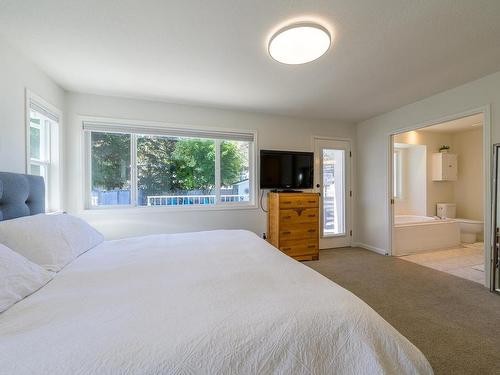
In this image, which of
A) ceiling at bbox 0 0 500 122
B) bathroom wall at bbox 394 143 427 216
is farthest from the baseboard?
ceiling at bbox 0 0 500 122

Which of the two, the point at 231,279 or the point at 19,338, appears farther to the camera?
the point at 231,279

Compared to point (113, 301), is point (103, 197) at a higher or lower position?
higher

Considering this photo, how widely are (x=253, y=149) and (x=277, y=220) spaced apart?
3.96 ft

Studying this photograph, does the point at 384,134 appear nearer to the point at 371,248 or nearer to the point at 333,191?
the point at 333,191

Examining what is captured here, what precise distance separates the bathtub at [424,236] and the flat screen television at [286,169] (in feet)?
5.62

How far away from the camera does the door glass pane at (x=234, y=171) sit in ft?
11.9

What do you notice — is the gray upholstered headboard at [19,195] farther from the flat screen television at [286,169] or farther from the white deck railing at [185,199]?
the flat screen television at [286,169]

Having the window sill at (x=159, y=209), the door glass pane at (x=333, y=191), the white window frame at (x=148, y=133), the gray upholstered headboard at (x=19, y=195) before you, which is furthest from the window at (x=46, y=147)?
the door glass pane at (x=333, y=191)

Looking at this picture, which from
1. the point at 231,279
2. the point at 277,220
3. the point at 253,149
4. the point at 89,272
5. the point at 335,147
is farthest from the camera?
the point at 335,147

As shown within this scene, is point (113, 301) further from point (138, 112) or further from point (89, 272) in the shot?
point (138, 112)

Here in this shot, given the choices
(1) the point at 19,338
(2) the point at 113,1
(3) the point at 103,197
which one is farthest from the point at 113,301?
(3) the point at 103,197

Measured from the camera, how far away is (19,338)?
2.32 ft

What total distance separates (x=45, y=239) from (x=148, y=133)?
2.12 metres

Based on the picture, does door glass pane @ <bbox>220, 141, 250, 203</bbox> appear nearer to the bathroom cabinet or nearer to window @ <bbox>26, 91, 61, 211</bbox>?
window @ <bbox>26, 91, 61, 211</bbox>
